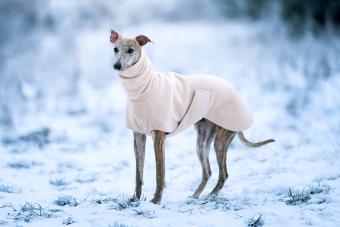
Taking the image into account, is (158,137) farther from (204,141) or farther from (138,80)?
(204,141)

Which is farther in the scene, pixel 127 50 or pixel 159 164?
pixel 159 164

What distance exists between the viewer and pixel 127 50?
5004 millimetres

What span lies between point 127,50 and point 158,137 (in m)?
0.90

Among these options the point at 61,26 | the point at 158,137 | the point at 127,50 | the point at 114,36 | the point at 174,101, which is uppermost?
the point at 114,36

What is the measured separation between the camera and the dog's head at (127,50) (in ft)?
16.1

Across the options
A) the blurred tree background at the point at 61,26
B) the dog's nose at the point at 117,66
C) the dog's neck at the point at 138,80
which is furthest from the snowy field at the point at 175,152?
the dog's nose at the point at 117,66

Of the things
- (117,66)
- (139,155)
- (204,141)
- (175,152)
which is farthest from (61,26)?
(117,66)

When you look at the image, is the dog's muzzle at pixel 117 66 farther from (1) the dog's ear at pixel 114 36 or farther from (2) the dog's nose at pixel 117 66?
(1) the dog's ear at pixel 114 36

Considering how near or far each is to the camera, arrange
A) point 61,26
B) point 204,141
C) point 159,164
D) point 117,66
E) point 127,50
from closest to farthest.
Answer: point 117,66, point 127,50, point 159,164, point 204,141, point 61,26

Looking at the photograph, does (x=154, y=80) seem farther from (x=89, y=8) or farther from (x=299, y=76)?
(x=89, y=8)

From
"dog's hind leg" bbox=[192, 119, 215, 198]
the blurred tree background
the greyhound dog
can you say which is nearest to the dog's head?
the greyhound dog

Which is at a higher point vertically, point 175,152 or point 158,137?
point 158,137

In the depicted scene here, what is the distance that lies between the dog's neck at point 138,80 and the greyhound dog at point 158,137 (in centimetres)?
2

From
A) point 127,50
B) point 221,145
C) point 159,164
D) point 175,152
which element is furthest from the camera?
point 175,152
